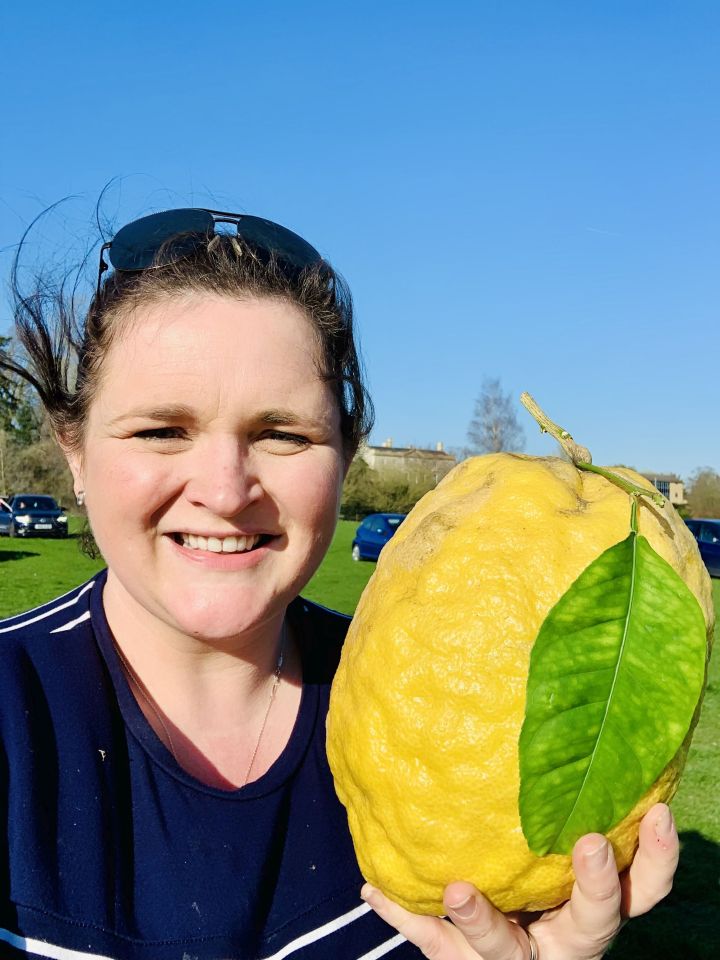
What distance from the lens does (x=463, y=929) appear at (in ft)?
3.92

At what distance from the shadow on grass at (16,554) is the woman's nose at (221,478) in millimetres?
20406

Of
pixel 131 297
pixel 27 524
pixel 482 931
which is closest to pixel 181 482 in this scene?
pixel 131 297

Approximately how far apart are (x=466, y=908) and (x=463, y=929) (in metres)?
0.07

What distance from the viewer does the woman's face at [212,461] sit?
4.94 feet

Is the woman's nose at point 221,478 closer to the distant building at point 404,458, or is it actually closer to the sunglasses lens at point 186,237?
the sunglasses lens at point 186,237

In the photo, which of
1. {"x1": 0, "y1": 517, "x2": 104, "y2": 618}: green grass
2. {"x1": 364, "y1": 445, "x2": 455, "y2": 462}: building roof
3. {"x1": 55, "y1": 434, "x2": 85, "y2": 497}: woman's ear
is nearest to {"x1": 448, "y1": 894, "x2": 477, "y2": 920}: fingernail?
{"x1": 55, "y1": 434, "x2": 85, "y2": 497}: woman's ear

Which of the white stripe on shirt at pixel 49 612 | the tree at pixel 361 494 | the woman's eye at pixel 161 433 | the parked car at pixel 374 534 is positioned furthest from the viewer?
the tree at pixel 361 494

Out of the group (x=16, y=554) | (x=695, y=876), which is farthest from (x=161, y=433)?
(x=16, y=554)

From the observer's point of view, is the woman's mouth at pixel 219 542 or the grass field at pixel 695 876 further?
the grass field at pixel 695 876

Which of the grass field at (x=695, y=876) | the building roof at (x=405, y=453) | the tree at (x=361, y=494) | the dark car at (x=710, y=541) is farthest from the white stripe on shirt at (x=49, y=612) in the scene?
the building roof at (x=405, y=453)

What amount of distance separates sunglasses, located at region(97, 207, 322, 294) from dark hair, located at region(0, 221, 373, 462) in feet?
0.07

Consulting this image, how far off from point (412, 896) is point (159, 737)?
691 millimetres

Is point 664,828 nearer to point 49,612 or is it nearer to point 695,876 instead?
point 49,612

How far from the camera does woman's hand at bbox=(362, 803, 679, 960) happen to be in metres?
1.14
